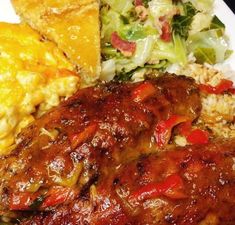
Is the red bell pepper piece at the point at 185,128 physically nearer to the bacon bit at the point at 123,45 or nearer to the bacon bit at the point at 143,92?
the bacon bit at the point at 143,92

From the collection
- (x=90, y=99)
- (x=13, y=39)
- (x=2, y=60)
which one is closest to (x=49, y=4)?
(x=13, y=39)

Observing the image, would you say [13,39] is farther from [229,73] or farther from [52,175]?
[229,73]

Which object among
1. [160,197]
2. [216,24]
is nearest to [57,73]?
[160,197]

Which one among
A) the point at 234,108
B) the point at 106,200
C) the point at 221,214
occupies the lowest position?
the point at 234,108

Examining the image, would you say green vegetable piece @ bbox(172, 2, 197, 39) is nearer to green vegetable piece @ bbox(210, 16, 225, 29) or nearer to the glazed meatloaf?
green vegetable piece @ bbox(210, 16, 225, 29)

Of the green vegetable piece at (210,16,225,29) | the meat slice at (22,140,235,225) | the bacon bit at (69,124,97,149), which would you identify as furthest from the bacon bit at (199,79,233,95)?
the bacon bit at (69,124,97,149)

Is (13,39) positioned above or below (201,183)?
above
